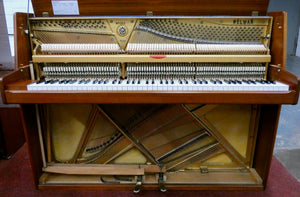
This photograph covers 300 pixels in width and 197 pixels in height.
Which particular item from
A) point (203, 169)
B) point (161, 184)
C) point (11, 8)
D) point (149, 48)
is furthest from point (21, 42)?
point (203, 169)

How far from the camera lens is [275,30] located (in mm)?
1465

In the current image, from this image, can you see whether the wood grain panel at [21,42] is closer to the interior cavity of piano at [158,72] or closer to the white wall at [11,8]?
the interior cavity of piano at [158,72]

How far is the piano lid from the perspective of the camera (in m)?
1.46

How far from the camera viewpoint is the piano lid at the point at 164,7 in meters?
1.46

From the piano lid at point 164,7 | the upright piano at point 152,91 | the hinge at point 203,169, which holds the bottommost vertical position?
the hinge at point 203,169

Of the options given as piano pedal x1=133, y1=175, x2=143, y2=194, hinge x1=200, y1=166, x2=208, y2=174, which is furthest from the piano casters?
hinge x1=200, y1=166, x2=208, y2=174

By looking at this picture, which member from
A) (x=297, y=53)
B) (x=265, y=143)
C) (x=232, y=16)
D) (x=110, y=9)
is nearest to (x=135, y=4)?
(x=110, y=9)

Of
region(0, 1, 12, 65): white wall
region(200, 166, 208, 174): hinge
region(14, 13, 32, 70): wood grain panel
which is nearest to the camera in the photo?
region(14, 13, 32, 70): wood grain panel

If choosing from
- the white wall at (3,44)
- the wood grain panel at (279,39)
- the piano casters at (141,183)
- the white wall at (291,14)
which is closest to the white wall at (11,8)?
the white wall at (3,44)

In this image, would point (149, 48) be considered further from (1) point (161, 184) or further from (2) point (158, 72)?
(1) point (161, 184)

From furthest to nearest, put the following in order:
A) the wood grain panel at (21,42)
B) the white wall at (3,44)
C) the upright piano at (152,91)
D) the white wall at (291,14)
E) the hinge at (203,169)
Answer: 1. the white wall at (291,14)
2. the white wall at (3,44)
3. the hinge at (203,169)
4. the wood grain panel at (21,42)
5. the upright piano at (152,91)

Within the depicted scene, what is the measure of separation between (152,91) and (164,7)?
2.06 feet

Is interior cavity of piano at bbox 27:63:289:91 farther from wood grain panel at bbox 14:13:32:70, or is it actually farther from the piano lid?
the piano lid

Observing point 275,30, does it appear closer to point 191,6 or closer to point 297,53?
point 191,6
